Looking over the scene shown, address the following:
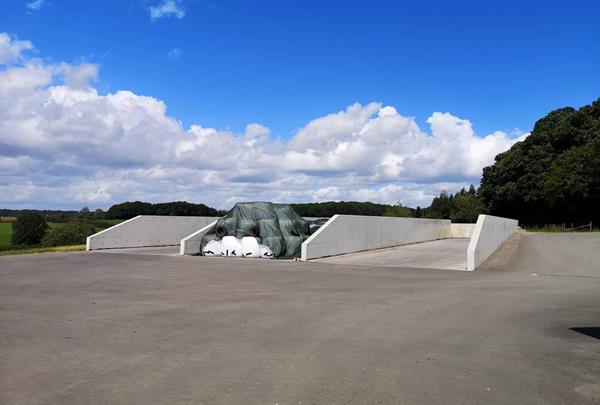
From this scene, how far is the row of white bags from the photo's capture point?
897 inches

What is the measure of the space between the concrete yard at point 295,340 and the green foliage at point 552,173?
43788mm

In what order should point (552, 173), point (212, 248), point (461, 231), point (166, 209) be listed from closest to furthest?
point (212, 248) → point (166, 209) → point (461, 231) → point (552, 173)

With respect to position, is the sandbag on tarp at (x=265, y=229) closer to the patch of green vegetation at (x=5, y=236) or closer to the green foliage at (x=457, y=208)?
the patch of green vegetation at (x=5, y=236)

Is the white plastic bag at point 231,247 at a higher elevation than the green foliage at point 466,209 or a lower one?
lower

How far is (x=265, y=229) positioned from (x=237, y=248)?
4.74ft

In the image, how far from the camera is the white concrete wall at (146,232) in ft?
86.2

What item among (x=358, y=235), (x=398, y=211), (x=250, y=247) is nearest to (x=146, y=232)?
(x=250, y=247)

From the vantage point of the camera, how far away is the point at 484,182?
74.9m

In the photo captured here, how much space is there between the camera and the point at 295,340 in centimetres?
752

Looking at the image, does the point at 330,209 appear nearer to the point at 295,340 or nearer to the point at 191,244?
the point at 191,244

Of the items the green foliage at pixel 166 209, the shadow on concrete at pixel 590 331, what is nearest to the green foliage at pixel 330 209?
the green foliage at pixel 166 209

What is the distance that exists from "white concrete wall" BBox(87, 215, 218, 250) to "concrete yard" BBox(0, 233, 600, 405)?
11.2 m

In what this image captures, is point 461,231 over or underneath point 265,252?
over

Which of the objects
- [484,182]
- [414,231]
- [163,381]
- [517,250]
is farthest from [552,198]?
[163,381]
